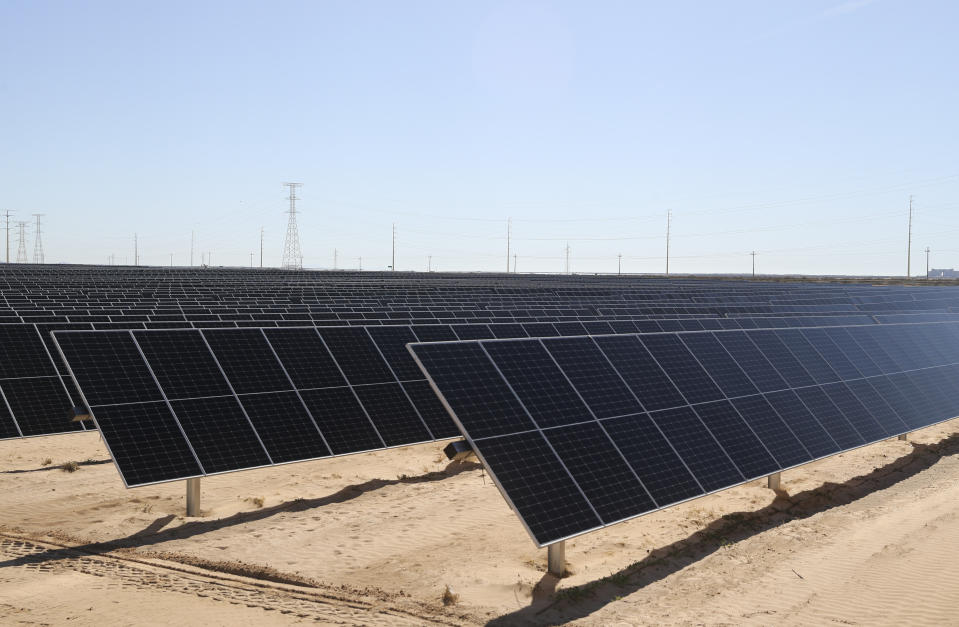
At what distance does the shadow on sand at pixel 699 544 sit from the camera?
31.9 ft

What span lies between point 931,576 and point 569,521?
526 cm

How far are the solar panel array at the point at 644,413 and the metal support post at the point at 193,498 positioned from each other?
5.33 meters

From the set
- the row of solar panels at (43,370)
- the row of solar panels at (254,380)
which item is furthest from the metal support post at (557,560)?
the row of solar panels at (43,370)

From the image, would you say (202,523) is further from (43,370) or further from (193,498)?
(43,370)

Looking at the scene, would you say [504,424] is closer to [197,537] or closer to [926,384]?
[197,537]

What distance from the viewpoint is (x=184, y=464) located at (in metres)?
12.0

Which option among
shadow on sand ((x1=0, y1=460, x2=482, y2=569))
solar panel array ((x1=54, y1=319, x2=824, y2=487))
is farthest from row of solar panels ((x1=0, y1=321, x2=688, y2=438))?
shadow on sand ((x1=0, y1=460, x2=482, y2=569))

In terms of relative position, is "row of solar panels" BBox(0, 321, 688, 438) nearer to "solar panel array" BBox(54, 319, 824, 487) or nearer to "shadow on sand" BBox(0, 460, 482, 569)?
"solar panel array" BBox(54, 319, 824, 487)

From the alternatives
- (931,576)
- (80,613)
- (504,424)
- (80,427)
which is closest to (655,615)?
(504,424)

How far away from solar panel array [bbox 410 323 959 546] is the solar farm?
46mm

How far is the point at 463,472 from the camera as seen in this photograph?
17.4 meters

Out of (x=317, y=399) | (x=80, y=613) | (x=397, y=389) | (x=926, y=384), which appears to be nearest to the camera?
(x=80, y=613)

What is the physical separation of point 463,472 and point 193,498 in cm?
581

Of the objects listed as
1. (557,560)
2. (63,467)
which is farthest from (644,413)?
(63,467)
